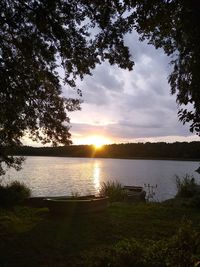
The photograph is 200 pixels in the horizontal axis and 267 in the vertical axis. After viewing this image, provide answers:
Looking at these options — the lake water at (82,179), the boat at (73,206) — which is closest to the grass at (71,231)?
the boat at (73,206)

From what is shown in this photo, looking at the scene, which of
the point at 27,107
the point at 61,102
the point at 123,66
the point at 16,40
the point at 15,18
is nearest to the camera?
the point at 15,18

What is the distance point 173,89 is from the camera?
941cm

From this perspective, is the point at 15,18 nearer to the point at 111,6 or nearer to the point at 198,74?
the point at 111,6

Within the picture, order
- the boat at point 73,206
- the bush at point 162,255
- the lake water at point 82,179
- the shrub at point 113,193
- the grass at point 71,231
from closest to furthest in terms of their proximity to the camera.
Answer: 1. the bush at point 162,255
2. the grass at point 71,231
3. the boat at point 73,206
4. the shrub at point 113,193
5. the lake water at point 82,179

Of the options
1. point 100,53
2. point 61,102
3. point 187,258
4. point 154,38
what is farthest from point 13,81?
point 187,258

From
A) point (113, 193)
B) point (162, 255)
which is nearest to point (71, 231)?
point (162, 255)

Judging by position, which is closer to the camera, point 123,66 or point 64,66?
point 123,66

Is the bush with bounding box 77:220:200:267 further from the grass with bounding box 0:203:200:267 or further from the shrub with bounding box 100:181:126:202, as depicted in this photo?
the shrub with bounding box 100:181:126:202

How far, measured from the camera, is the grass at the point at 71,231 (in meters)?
9.04

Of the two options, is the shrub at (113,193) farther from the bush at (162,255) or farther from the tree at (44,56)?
the bush at (162,255)

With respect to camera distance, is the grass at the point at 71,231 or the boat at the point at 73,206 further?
the boat at the point at 73,206

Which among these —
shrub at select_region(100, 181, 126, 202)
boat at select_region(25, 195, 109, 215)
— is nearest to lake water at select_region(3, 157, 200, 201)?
shrub at select_region(100, 181, 126, 202)

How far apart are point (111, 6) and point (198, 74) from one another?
442 cm

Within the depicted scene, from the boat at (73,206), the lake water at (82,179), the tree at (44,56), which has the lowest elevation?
the lake water at (82,179)
